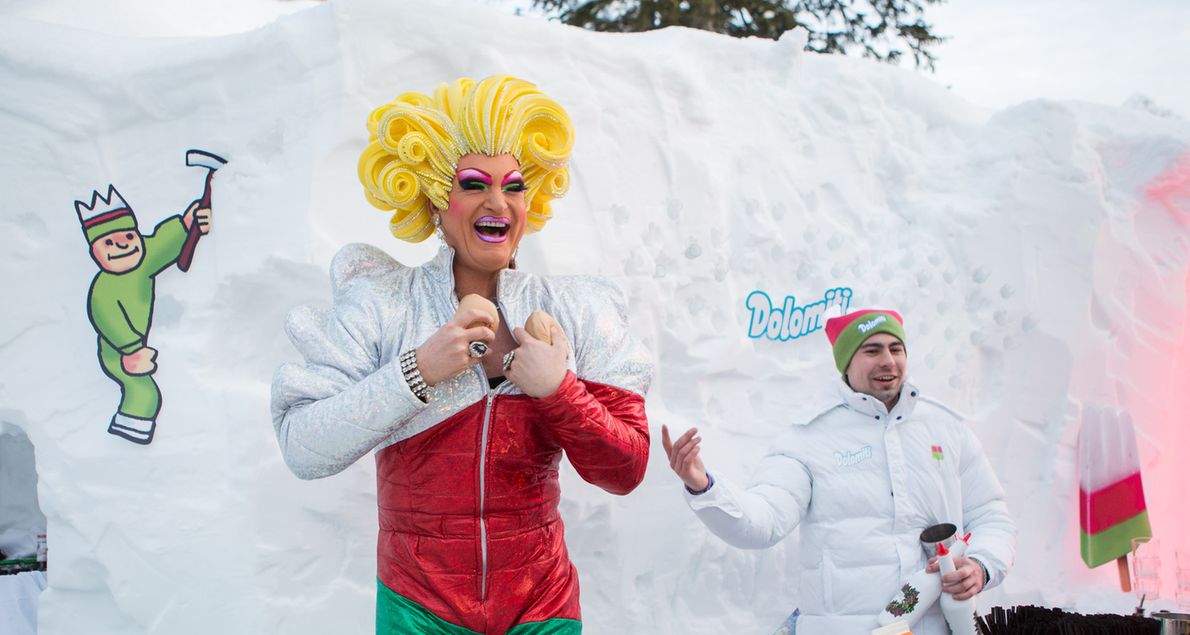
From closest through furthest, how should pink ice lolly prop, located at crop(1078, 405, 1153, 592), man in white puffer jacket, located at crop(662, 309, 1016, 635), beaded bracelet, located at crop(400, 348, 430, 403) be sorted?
beaded bracelet, located at crop(400, 348, 430, 403) → man in white puffer jacket, located at crop(662, 309, 1016, 635) → pink ice lolly prop, located at crop(1078, 405, 1153, 592)

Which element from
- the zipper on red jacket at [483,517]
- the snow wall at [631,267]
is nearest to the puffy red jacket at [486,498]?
the zipper on red jacket at [483,517]

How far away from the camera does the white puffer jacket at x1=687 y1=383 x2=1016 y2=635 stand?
3.10 meters

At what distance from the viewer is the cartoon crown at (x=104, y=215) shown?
13.6 ft

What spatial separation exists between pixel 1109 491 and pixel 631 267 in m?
2.49

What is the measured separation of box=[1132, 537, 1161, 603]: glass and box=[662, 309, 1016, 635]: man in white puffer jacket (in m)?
1.98

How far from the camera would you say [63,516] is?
3939 millimetres

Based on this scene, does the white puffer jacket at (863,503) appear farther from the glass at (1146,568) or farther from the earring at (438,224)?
the glass at (1146,568)

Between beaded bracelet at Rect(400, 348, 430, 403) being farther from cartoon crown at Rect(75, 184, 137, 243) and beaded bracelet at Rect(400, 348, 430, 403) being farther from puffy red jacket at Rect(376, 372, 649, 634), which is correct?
cartoon crown at Rect(75, 184, 137, 243)

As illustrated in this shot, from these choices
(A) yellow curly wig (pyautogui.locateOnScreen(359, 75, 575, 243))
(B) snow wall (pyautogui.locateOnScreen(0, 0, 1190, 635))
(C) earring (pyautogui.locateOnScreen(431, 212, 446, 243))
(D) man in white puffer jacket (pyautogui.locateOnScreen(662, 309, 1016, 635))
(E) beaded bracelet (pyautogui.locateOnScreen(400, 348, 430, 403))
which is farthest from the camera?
(B) snow wall (pyautogui.locateOnScreen(0, 0, 1190, 635))

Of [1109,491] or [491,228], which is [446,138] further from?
[1109,491]

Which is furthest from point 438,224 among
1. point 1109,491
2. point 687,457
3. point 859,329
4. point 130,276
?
point 1109,491

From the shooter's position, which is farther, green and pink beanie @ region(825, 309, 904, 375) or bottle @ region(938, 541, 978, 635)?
green and pink beanie @ region(825, 309, 904, 375)

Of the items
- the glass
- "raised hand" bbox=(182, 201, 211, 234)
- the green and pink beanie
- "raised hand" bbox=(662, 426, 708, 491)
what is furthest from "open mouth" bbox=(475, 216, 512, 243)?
the glass

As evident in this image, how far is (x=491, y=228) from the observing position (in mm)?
2547
